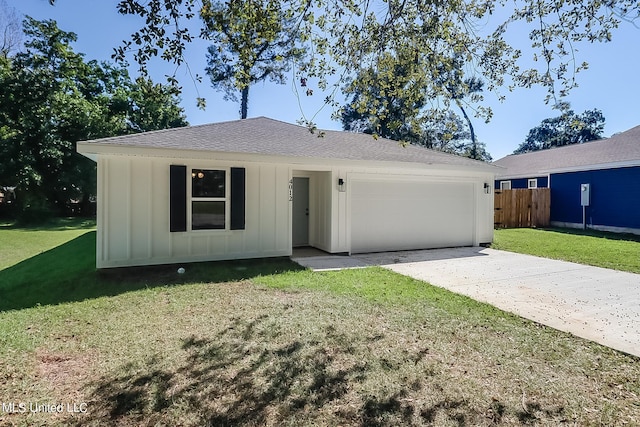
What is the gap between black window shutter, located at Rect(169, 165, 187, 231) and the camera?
7129 millimetres

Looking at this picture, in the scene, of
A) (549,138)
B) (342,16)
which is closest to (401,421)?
(342,16)

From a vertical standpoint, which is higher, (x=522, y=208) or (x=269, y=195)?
(x=269, y=195)

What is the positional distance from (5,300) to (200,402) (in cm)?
487

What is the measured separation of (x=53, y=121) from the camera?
19000 millimetres

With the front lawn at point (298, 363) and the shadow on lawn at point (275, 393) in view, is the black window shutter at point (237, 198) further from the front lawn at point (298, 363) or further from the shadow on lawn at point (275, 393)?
the shadow on lawn at point (275, 393)

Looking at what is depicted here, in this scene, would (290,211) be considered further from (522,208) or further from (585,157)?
(585,157)

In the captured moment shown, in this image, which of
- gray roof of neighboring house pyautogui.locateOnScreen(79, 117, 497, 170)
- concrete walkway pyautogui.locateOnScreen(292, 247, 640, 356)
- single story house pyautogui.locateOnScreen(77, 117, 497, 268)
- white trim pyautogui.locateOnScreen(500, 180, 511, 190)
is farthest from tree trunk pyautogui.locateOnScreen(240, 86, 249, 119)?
concrete walkway pyautogui.locateOnScreen(292, 247, 640, 356)

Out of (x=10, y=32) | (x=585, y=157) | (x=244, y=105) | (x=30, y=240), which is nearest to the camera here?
(x=30, y=240)

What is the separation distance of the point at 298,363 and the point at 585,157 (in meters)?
18.7

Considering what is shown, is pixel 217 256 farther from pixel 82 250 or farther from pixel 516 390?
pixel 516 390

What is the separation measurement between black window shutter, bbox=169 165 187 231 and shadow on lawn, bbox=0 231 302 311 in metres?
0.91

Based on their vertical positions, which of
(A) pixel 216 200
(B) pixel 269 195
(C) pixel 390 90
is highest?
(C) pixel 390 90

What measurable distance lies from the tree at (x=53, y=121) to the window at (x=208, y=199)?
1029 cm

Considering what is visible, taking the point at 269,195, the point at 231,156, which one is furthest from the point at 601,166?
the point at 231,156
